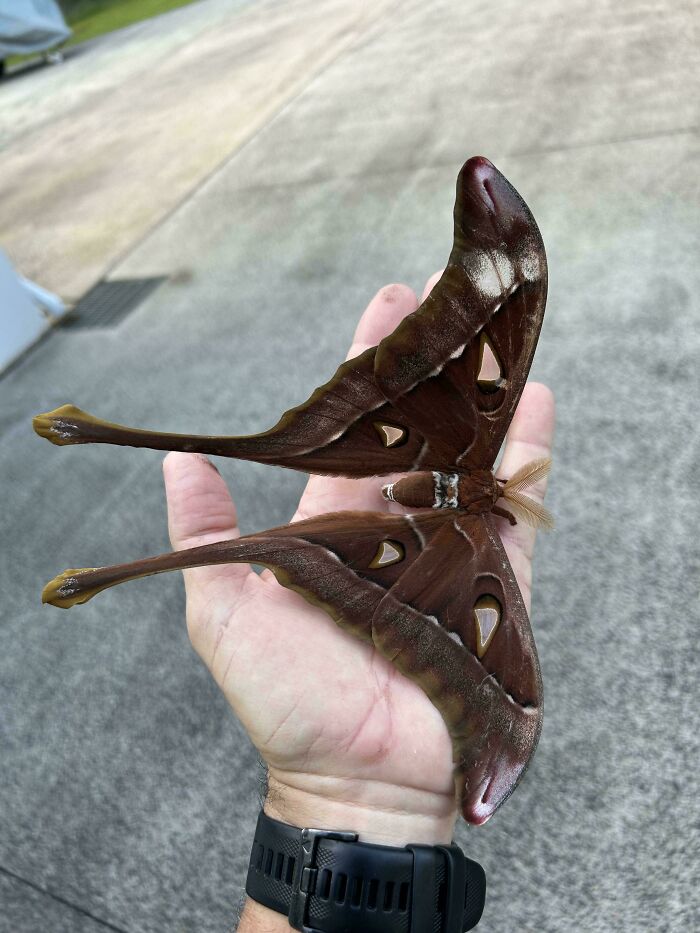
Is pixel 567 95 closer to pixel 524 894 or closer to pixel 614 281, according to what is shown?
pixel 614 281

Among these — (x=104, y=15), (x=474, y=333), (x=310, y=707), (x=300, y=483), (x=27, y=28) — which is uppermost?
(x=27, y=28)

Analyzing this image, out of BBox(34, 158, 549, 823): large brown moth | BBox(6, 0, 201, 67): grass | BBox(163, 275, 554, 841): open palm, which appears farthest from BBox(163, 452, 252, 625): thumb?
BBox(6, 0, 201, 67): grass

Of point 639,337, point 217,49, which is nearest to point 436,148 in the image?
Answer: point 639,337

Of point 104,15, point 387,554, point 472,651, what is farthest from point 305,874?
point 104,15

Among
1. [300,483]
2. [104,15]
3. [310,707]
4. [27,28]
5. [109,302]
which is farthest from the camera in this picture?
[104,15]

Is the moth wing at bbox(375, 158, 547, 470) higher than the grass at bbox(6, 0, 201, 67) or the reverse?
the reverse

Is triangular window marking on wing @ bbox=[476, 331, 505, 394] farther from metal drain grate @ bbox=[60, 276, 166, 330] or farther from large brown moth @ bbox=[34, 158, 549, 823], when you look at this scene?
metal drain grate @ bbox=[60, 276, 166, 330]

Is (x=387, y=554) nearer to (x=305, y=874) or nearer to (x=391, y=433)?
(x=391, y=433)
